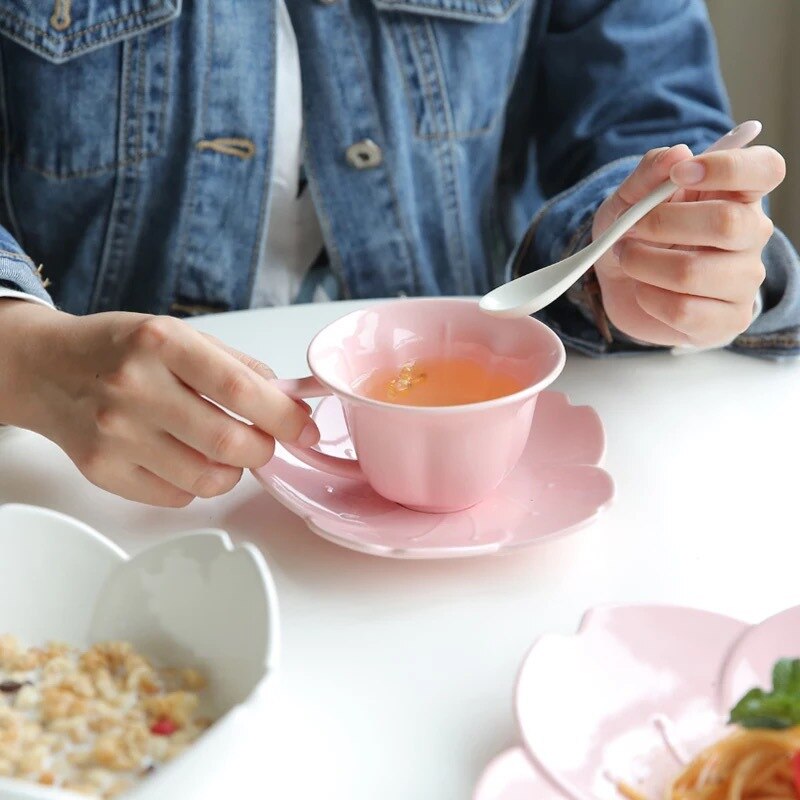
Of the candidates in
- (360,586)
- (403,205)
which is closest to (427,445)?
(360,586)

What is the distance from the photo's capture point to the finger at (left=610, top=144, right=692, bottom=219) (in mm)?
603

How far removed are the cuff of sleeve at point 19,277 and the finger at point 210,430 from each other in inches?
7.6

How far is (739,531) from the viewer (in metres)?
0.55

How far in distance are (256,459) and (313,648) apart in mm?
115

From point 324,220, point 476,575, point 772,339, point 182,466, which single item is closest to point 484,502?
point 476,575

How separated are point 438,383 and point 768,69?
45.4 inches

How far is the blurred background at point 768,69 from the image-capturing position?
147 cm

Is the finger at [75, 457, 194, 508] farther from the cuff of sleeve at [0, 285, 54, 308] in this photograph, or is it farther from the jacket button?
the jacket button

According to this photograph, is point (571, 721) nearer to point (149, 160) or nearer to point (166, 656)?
point (166, 656)

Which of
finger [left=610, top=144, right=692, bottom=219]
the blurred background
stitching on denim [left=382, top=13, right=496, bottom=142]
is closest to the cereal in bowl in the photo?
finger [left=610, top=144, right=692, bottom=219]

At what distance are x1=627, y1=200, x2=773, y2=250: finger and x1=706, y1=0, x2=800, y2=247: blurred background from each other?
3.26 ft

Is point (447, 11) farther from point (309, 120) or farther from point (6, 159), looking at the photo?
point (6, 159)

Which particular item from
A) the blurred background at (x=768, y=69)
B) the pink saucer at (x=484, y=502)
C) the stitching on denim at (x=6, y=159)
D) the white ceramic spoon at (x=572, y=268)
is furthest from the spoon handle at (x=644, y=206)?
the blurred background at (x=768, y=69)

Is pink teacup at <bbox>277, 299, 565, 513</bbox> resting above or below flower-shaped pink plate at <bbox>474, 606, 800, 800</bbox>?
above
